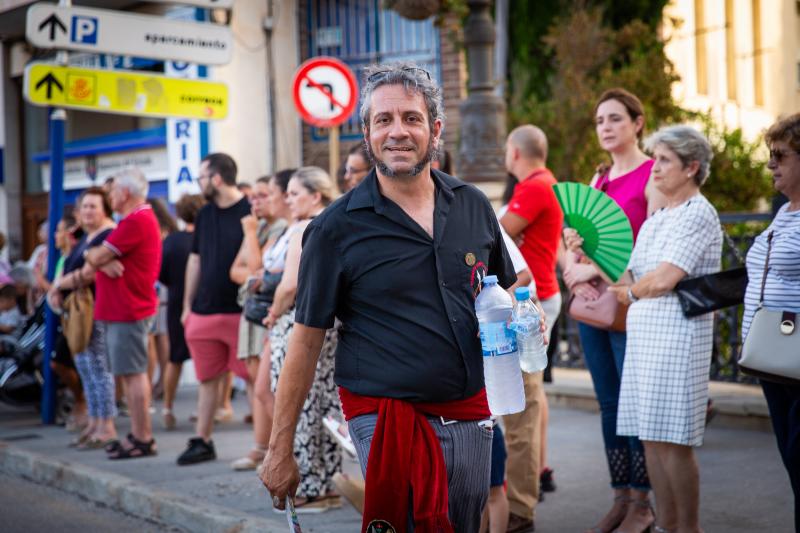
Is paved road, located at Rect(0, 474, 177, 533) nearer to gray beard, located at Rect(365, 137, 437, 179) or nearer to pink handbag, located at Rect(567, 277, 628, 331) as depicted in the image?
pink handbag, located at Rect(567, 277, 628, 331)

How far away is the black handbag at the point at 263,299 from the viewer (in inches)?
261

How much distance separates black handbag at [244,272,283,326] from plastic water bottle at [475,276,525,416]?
339 centimetres

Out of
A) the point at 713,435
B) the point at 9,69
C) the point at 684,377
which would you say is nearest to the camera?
the point at 684,377

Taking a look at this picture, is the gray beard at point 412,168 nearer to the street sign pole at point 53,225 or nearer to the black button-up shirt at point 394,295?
the black button-up shirt at point 394,295

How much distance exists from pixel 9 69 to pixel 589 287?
1836 centimetres

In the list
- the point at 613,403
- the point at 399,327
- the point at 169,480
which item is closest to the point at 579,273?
the point at 613,403

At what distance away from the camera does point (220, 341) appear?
8.07 m

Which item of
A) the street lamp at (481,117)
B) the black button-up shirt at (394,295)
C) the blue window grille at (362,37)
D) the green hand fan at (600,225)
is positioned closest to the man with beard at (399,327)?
the black button-up shirt at (394,295)

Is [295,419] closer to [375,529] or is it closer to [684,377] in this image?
[375,529]

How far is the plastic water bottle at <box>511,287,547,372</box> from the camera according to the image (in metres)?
3.41

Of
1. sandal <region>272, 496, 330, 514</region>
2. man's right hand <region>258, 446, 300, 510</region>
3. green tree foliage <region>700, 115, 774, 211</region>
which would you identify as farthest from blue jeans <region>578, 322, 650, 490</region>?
green tree foliage <region>700, 115, 774, 211</region>

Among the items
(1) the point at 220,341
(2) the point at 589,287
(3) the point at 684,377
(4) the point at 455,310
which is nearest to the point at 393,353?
(4) the point at 455,310

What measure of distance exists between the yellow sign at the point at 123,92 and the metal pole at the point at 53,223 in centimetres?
38

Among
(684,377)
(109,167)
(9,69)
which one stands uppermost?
(9,69)
